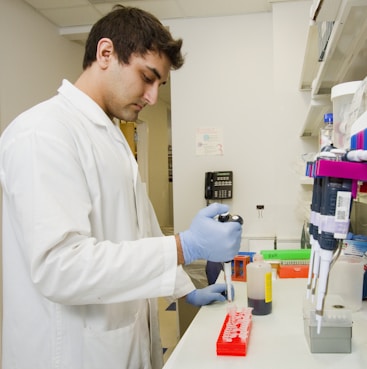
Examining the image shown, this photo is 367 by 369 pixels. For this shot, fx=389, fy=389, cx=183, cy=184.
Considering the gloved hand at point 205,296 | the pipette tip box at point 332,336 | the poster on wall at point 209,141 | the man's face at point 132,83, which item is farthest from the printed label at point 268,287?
the poster on wall at point 209,141

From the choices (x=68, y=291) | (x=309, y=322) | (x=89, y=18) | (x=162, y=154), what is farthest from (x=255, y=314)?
(x=162, y=154)

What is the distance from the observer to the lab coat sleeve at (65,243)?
860 mm

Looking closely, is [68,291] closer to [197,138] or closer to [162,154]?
[197,138]

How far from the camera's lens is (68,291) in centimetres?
87

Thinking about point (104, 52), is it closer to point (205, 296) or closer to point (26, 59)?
point (205, 296)

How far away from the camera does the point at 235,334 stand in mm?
1047

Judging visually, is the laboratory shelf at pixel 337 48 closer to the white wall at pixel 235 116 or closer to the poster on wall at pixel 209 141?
the white wall at pixel 235 116

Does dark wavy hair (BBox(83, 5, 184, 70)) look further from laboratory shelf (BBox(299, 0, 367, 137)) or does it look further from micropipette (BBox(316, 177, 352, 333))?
micropipette (BBox(316, 177, 352, 333))

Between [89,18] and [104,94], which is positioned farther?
[89,18]

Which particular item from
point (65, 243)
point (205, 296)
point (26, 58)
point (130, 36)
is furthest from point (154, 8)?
point (65, 243)

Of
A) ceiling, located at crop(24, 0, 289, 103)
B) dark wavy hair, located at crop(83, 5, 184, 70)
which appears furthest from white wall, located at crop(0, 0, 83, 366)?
dark wavy hair, located at crop(83, 5, 184, 70)

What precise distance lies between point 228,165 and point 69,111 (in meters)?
1.99

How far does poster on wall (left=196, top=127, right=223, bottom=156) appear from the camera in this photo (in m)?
3.00

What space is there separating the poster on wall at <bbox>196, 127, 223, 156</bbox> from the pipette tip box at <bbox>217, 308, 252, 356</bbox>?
1892 mm
